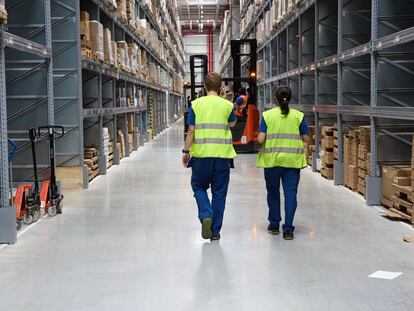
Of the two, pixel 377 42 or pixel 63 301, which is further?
pixel 377 42

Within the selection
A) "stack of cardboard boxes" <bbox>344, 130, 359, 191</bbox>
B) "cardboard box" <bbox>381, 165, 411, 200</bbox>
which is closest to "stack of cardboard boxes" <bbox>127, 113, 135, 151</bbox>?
"stack of cardboard boxes" <bbox>344, 130, 359, 191</bbox>

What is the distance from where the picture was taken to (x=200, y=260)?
223 inches

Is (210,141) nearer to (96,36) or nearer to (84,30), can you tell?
(84,30)

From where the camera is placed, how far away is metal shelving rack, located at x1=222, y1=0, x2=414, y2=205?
334 inches

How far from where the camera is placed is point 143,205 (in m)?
8.93

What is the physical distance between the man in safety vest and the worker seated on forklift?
8189mm

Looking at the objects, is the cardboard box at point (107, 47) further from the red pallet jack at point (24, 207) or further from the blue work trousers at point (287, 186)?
the blue work trousers at point (287, 186)

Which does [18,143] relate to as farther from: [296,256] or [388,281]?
[388,281]

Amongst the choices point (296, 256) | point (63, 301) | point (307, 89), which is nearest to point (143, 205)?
point (296, 256)

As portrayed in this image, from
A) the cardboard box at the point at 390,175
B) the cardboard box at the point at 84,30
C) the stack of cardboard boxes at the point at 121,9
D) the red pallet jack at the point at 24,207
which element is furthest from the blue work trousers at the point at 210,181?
the stack of cardboard boxes at the point at 121,9

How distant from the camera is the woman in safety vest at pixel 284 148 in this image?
6.45 metres

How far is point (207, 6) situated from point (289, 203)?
40517 mm

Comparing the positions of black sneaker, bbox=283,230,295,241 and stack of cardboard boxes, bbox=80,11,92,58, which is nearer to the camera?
black sneaker, bbox=283,230,295,241

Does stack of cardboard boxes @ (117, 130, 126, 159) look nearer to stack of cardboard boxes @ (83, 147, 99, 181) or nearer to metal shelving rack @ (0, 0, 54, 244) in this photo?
stack of cardboard boxes @ (83, 147, 99, 181)
